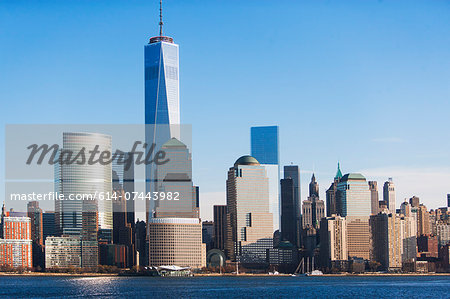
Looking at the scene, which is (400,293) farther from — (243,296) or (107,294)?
→ (107,294)

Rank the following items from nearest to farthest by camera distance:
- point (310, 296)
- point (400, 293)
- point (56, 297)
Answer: point (56, 297) < point (310, 296) < point (400, 293)

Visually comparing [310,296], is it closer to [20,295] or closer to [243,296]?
[243,296]

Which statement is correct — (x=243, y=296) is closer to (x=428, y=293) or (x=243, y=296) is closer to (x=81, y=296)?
(x=81, y=296)

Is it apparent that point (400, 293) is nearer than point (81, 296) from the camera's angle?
No

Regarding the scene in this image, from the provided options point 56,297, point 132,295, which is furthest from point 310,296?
point 56,297

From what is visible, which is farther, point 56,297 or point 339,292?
point 339,292

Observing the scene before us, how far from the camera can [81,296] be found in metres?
128

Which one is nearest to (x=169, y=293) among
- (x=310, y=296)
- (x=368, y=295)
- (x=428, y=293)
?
(x=310, y=296)

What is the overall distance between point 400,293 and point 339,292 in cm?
1083

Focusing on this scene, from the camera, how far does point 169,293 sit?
5408 inches

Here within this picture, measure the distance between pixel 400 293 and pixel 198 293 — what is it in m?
35.9

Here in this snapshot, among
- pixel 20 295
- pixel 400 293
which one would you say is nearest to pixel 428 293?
pixel 400 293

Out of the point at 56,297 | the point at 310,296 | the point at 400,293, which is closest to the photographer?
the point at 56,297

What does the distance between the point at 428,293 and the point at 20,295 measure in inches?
2743
